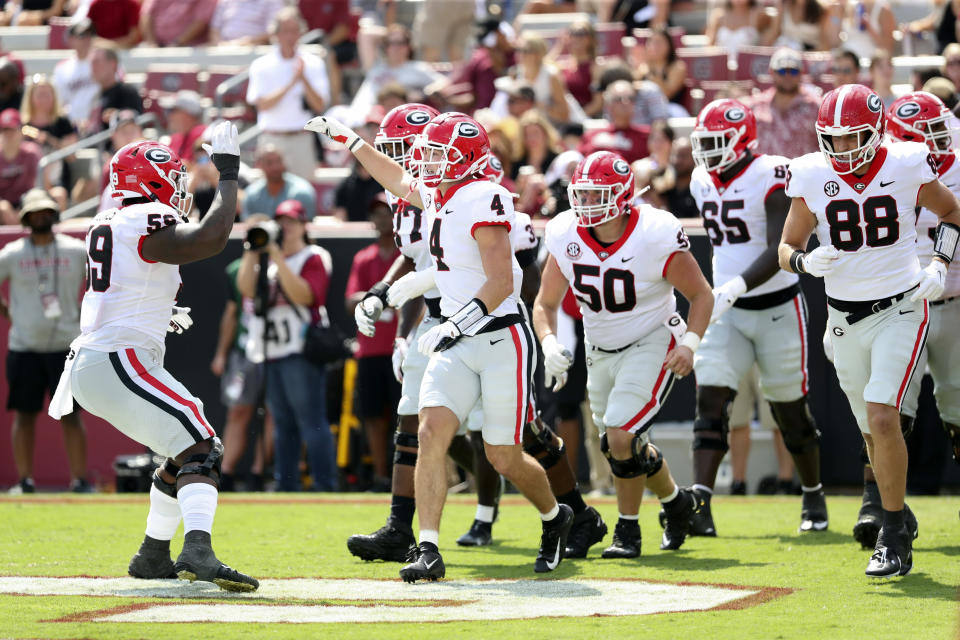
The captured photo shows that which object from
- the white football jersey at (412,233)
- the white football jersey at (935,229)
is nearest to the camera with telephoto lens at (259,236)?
the white football jersey at (412,233)

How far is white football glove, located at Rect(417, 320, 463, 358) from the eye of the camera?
5969mm

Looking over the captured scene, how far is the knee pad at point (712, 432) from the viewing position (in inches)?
301

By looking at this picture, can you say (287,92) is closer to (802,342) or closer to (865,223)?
(802,342)

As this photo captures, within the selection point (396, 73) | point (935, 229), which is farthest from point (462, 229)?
point (396, 73)

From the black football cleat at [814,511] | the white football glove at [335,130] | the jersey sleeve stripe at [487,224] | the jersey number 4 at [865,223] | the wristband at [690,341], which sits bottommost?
the black football cleat at [814,511]

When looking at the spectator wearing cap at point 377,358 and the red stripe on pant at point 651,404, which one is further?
the spectator wearing cap at point 377,358

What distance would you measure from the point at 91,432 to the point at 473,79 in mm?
4871

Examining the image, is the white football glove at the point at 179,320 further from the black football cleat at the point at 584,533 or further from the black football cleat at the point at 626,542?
the black football cleat at the point at 626,542

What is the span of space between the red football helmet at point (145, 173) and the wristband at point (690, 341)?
2.35 metres

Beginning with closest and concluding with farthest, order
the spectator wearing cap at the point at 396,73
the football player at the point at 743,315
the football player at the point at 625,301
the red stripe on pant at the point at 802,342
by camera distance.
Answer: the football player at the point at 625,301, the football player at the point at 743,315, the red stripe on pant at the point at 802,342, the spectator wearing cap at the point at 396,73

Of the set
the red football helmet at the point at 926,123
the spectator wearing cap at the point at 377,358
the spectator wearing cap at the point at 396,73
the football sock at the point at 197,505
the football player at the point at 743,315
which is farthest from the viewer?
the spectator wearing cap at the point at 396,73

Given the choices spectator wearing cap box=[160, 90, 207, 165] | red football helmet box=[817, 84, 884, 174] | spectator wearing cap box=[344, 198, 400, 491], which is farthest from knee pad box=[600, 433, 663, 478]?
spectator wearing cap box=[160, 90, 207, 165]

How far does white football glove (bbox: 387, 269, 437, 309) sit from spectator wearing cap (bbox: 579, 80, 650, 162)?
5505 millimetres

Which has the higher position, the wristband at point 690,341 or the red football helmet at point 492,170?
the red football helmet at point 492,170
